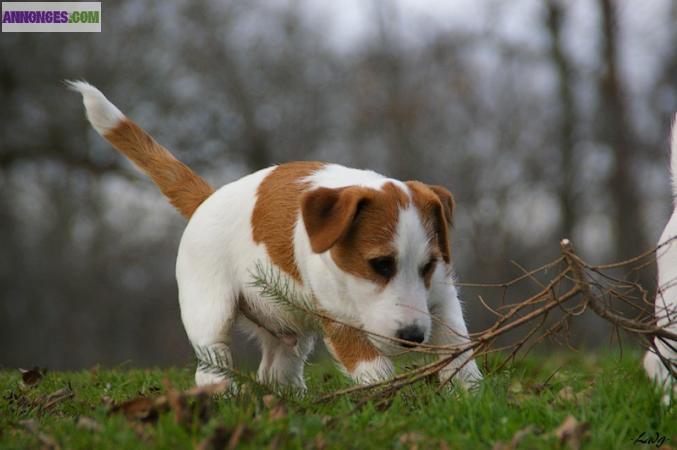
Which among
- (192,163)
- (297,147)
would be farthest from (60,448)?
(297,147)

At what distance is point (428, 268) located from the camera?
4.23 metres

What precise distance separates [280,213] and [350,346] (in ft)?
3.03

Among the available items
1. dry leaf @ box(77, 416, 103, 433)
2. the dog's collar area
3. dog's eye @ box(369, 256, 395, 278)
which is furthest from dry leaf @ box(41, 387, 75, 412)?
dog's eye @ box(369, 256, 395, 278)

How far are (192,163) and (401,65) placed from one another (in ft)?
17.5

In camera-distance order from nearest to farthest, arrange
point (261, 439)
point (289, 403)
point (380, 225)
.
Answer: point (261, 439) < point (289, 403) < point (380, 225)

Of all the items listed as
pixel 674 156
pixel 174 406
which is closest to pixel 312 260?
pixel 174 406

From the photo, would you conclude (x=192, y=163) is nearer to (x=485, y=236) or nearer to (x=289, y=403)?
(x=485, y=236)

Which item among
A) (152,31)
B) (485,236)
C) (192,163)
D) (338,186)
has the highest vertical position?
(152,31)

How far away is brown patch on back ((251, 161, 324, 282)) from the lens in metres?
4.61

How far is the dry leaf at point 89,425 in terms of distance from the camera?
304cm

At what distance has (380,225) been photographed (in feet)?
13.6

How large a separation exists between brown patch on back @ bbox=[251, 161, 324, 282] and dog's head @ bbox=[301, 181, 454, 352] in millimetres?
359

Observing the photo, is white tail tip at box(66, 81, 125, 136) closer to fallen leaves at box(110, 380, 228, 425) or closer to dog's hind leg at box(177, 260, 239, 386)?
dog's hind leg at box(177, 260, 239, 386)
